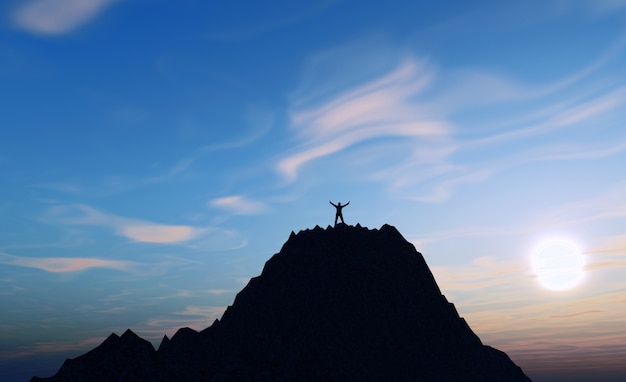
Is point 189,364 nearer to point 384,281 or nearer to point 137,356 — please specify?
point 137,356

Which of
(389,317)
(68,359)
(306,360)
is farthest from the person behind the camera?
(389,317)

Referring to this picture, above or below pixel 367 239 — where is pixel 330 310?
below

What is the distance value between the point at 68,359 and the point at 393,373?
58.3 metres

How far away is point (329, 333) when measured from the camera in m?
123

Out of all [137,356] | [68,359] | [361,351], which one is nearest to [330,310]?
[361,351]

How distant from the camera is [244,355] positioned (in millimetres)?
122125

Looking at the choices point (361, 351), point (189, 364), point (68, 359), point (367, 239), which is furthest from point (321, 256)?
point (68, 359)

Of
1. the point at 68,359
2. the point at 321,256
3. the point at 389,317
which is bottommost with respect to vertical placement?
the point at 68,359

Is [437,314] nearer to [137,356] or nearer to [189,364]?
[189,364]

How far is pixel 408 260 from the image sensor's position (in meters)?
140

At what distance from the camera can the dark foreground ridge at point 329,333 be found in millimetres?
111688

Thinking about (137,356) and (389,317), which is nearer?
(137,356)

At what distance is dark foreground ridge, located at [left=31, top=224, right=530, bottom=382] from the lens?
4397 inches

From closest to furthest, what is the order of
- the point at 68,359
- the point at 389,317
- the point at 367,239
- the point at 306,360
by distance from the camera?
the point at 68,359 → the point at 306,360 → the point at 389,317 → the point at 367,239
